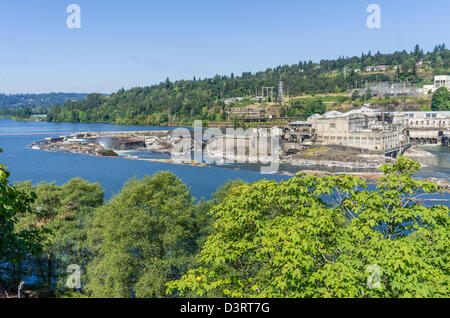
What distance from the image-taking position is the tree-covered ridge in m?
79.8

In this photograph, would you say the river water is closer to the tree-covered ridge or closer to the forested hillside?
the forested hillside

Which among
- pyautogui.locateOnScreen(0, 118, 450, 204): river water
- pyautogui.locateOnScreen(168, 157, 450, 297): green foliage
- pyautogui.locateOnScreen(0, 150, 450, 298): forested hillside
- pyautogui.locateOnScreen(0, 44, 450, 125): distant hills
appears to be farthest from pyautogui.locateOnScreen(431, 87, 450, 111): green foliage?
pyautogui.locateOnScreen(168, 157, 450, 297): green foliage

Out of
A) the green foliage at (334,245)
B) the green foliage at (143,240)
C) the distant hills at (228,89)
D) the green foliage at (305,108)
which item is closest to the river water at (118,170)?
the green foliage at (143,240)

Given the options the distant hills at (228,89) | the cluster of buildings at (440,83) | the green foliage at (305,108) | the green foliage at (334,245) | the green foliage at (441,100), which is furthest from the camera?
the distant hills at (228,89)

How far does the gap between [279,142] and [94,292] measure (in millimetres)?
33945

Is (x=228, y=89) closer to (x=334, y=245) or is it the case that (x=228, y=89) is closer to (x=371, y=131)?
(x=371, y=131)

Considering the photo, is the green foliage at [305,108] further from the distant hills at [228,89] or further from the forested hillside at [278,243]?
the forested hillside at [278,243]

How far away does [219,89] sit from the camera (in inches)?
3954

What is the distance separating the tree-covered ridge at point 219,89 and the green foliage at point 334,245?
225 ft

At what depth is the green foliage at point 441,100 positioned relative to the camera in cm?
5753

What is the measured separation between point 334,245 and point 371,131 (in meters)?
36.8

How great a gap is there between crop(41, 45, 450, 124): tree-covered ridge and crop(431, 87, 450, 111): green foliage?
61.5 ft
